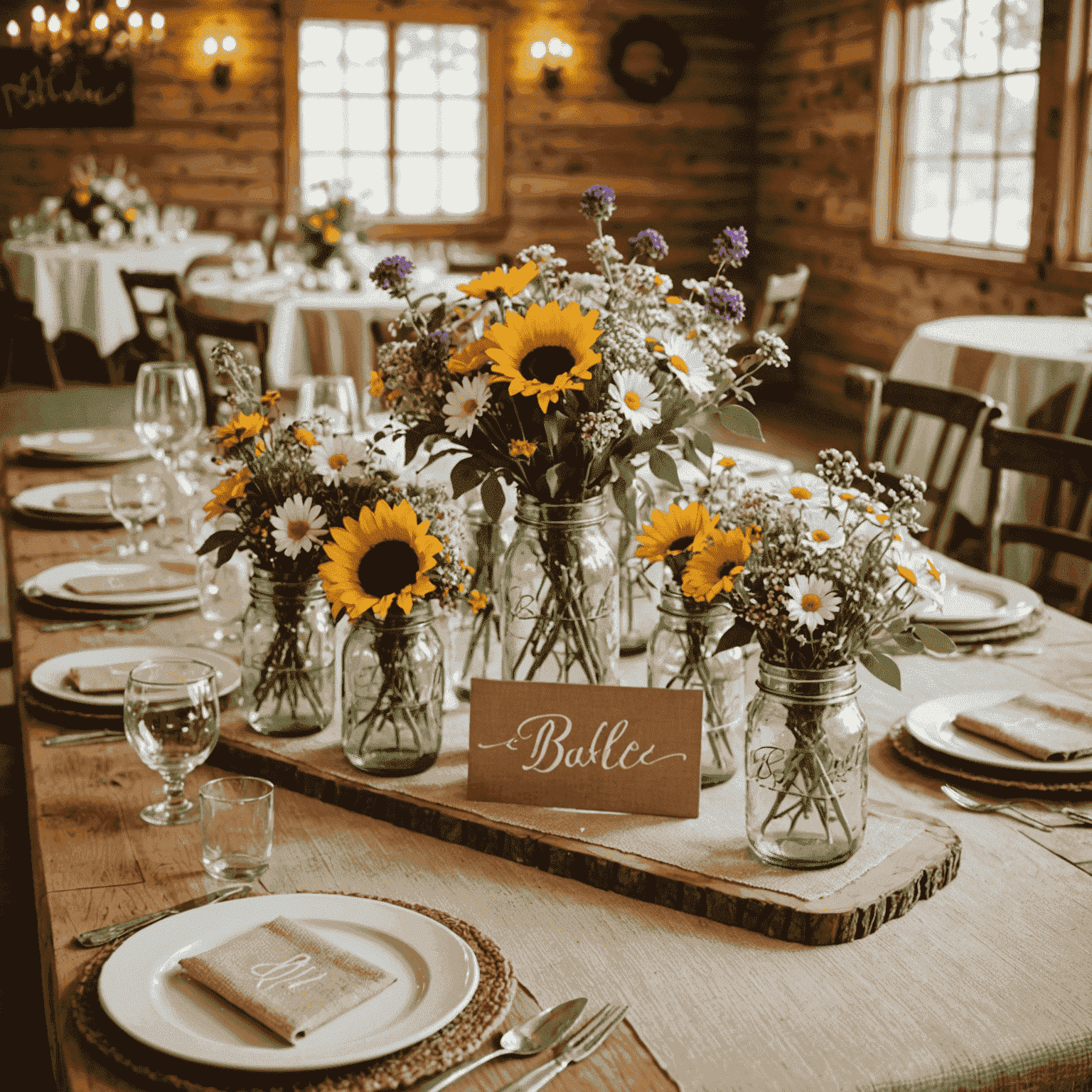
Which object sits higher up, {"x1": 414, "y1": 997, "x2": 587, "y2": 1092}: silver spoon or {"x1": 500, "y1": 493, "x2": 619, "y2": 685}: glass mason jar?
{"x1": 500, "y1": 493, "x2": 619, "y2": 685}: glass mason jar

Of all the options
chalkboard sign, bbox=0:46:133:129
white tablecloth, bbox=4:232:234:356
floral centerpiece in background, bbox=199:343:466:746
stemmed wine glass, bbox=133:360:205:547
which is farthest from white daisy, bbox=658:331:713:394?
chalkboard sign, bbox=0:46:133:129

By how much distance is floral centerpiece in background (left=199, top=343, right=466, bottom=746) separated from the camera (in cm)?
111

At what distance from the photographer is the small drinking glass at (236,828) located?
1.00 m

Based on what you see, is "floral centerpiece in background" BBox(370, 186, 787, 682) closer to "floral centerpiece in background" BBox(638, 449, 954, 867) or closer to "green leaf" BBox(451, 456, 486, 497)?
"green leaf" BBox(451, 456, 486, 497)

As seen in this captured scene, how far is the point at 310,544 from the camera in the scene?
1.18 metres

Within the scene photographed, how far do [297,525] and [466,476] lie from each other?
16cm

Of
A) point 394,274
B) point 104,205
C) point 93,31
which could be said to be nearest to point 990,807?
point 394,274

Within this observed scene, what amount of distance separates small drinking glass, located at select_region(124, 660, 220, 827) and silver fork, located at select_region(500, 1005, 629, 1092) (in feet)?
1.50

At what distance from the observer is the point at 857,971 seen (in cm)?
90

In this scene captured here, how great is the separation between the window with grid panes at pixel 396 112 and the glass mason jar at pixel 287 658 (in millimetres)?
7167

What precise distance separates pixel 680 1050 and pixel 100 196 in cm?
697

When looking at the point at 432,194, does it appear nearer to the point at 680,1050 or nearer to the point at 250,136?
the point at 250,136

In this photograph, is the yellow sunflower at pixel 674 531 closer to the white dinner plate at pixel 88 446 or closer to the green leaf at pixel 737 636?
the green leaf at pixel 737 636

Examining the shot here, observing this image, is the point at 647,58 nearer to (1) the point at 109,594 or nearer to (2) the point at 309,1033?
(1) the point at 109,594
